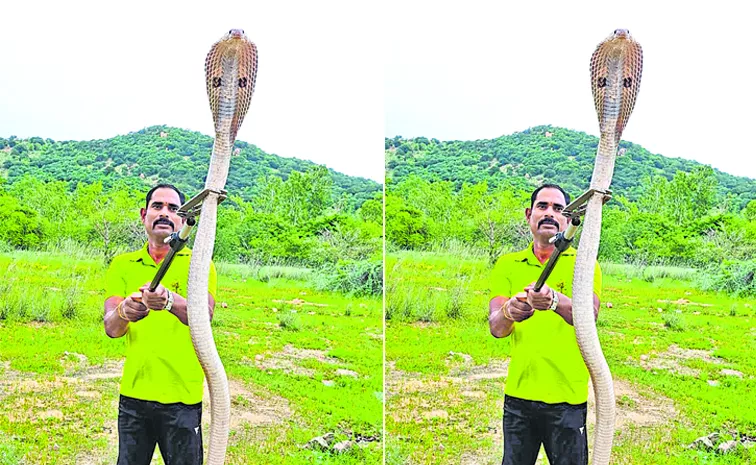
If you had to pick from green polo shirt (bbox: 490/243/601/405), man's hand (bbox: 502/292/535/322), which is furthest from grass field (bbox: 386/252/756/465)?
man's hand (bbox: 502/292/535/322)

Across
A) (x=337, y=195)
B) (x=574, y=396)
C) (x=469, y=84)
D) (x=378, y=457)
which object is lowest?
(x=378, y=457)

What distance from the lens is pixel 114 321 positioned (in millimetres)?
3881

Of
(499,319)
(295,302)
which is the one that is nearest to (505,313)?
(499,319)

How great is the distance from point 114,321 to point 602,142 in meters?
2.17

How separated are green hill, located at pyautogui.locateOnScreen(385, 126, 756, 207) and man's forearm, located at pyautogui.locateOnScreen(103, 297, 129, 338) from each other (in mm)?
1740

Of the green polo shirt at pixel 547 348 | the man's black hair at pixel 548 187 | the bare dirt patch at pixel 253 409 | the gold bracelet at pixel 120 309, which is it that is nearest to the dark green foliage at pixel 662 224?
the man's black hair at pixel 548 187

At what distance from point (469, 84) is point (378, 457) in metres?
2.02

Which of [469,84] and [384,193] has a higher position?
[469,84]

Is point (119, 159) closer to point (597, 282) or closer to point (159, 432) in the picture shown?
point (159, 432)

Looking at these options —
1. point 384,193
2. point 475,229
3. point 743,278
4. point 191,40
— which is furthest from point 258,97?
point 743,278

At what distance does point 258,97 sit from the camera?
459cm

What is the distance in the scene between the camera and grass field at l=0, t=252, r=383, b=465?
13.4 ft

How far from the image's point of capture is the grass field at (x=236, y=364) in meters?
4.09

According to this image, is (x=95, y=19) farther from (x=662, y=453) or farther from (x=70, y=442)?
(x=662, y=453)
